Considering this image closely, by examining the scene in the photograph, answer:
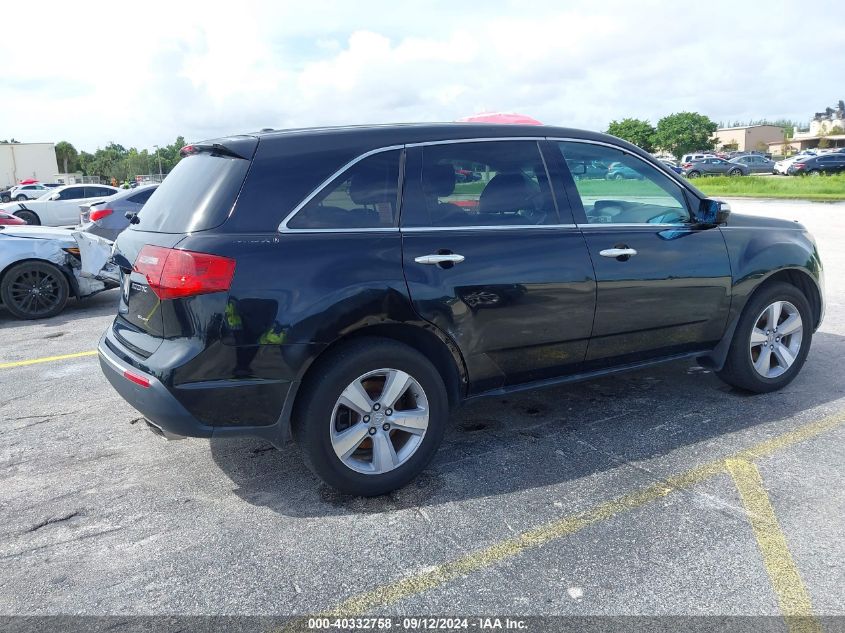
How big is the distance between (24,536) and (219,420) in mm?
1050

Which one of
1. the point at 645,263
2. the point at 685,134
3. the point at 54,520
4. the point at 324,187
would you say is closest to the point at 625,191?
the point at 645,263

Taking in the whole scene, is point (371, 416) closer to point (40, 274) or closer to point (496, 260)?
point (496, 260)

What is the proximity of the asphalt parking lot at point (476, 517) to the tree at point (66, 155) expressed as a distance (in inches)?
4270

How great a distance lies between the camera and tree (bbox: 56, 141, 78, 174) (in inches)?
4008

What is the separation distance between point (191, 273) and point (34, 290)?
19.9ft

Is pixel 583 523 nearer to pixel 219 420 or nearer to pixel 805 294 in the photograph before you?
pixel 219 420

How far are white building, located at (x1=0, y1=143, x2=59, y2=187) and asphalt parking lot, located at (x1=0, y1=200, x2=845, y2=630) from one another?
84629 mm

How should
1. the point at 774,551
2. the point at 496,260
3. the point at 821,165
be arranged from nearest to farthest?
1. the point at 774,551
2. the point at 496,260
3. the point at 821,165

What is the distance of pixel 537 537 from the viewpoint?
317cm

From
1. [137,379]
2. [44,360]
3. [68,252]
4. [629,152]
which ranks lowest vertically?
[44,360]

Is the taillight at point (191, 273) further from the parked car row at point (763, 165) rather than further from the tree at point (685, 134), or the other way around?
the tree at point (685, 134)

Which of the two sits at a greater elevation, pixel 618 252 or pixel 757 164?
pixel 757 164

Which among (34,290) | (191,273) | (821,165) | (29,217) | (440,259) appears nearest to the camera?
(191,273)

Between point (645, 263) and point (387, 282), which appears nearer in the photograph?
point (387, 282)
